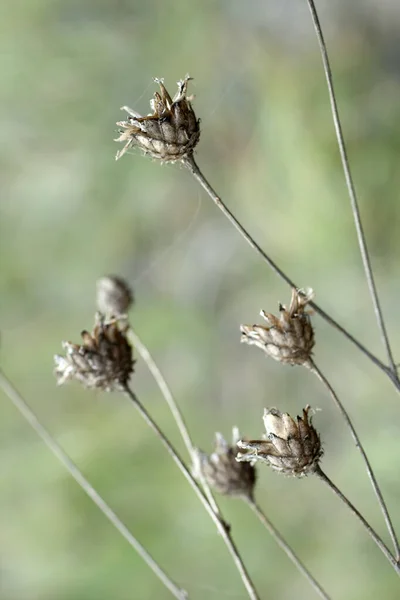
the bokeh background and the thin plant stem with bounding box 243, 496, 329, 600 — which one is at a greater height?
the bokeh background

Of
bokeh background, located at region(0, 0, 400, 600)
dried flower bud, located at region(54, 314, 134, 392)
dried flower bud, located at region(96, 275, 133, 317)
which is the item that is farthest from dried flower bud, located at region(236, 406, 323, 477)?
bokeh background, located at region(0, 0, 400, 600)

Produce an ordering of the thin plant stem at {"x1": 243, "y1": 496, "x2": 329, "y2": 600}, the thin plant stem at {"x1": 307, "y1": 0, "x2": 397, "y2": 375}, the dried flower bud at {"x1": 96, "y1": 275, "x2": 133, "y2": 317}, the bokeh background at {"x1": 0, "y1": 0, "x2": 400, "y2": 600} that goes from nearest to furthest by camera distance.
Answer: the thin plant stem at {"x1": 307, "y1": 0, "x2": 397, "y2": 375} < the thin plant stem at {"x1": 243, "y1": 496, "x2": 329, "y2": 600} < the dried flower bud at {"x1": 96, "y1": 275, "x2": 133, "y2": 317} < the bokeh background at {"x1": 0, "y1": 0, "x2": 400, "y2": 600}

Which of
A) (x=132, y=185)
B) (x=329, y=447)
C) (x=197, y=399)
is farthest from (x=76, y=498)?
(x=132, y=185)

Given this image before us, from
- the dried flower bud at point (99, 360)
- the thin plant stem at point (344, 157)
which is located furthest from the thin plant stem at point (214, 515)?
the thin plant stem at point (344, 157)

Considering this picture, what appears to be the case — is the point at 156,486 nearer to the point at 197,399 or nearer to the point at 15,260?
the point at 197,399

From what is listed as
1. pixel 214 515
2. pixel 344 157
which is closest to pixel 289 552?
pixel 214 515

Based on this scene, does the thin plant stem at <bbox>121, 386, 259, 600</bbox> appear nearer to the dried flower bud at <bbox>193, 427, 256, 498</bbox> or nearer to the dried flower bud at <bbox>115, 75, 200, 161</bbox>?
the dried flower bud at <bbox>193, 427, 256, 498</bbox>

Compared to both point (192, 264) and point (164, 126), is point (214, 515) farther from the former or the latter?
point (192, 264)

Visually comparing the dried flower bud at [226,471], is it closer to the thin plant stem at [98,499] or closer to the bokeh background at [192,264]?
the thin plant stem at [98,499]
